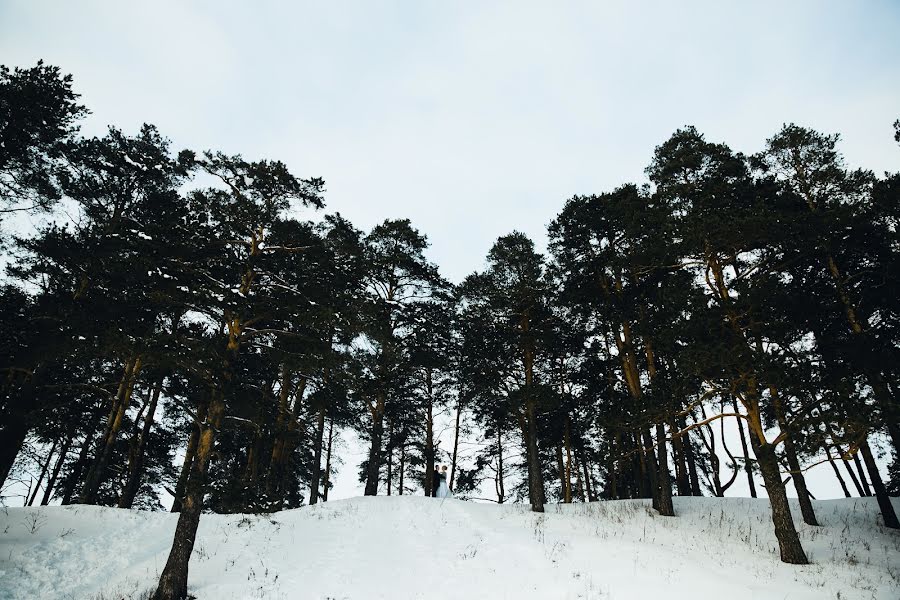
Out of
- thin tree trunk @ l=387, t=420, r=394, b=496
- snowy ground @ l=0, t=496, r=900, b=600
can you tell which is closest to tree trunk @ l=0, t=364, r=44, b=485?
snowy ground @ l=0, t=496, r=900, b=600

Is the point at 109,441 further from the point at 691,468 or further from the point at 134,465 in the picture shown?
the point at 691,468

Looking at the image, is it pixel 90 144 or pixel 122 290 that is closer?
pixel 122 290

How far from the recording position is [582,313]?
59.6 feet

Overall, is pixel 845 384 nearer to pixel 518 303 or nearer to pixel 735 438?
pixel 518 303

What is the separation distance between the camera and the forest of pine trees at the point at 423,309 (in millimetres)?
9734

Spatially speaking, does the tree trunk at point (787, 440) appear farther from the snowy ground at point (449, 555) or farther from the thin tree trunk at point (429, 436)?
the thin tree trunk at point (429, 436)

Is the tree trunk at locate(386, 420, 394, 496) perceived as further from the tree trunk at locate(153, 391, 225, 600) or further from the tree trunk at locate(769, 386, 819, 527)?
the tree trunk at locate(769, 386, 819, 527)

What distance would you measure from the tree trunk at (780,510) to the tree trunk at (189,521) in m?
13.5

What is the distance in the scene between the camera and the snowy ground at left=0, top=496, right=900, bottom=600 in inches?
Answer: 353

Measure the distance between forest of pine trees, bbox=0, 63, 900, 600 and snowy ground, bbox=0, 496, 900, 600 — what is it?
1.39 m

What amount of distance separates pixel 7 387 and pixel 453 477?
19.6 m

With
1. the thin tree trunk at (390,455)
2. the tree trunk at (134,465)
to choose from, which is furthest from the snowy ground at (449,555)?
the thin tree trunk at (390,455)

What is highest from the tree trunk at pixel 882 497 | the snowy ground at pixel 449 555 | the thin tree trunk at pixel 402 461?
the thin tree trunk at pixel 402 461

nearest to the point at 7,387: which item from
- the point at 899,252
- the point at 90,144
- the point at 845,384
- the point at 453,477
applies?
the point at 90,144
